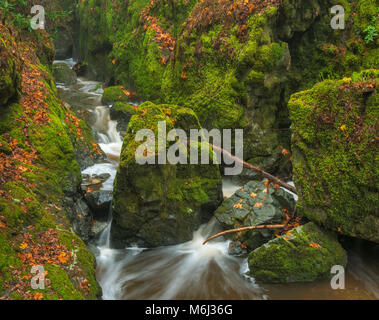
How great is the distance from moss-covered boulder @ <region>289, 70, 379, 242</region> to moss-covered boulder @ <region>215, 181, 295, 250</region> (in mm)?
647

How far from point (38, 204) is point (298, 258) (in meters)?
4.41

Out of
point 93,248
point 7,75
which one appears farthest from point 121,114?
point 93,248

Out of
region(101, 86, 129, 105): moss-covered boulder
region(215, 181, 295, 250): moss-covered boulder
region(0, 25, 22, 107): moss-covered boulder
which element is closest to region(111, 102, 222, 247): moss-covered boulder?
region(215, 181, 295, 250): moss-covered boulder

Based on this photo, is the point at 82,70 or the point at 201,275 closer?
the point at 201,275

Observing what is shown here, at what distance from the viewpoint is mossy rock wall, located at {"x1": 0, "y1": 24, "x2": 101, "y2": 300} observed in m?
3.56

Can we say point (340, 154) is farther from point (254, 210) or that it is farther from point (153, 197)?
point (153, 197)

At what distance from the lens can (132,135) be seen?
6078 millimetres

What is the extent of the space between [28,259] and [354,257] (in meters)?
5.50

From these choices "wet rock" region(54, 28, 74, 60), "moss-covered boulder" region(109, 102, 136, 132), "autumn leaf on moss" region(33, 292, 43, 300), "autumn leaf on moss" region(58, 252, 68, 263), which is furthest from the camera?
"wet rock" region(54, 28, 74, 60)

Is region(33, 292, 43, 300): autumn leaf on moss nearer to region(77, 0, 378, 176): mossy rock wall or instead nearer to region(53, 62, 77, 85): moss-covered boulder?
region(77, 0, 378, 176): mossy rock wall

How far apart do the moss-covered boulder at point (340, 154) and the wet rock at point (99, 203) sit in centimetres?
416

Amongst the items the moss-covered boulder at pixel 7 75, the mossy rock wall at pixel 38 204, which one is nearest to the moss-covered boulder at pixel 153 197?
the mossy rock wall at pixel 38 204

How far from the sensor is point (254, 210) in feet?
20.7
